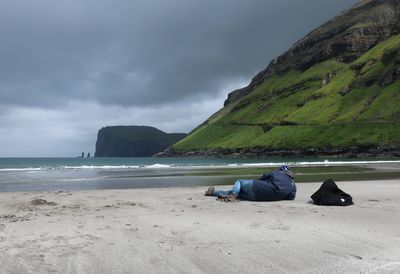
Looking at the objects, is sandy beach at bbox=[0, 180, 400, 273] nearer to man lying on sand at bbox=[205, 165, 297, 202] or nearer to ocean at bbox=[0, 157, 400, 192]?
man lying on sand at bbox=[205, 165, 297, 202]

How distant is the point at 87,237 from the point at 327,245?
221 inches

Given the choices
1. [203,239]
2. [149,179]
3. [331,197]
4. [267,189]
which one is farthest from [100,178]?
[203,239]

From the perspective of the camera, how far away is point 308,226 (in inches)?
425

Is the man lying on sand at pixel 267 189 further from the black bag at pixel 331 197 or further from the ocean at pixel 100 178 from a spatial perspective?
the ocean at pixel 100 178

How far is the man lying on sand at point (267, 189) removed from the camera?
55.9 feet

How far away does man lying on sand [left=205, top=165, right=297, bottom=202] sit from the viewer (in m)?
17.0

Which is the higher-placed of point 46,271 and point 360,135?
point 360,135

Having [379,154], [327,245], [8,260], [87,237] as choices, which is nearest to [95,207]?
[87,237]

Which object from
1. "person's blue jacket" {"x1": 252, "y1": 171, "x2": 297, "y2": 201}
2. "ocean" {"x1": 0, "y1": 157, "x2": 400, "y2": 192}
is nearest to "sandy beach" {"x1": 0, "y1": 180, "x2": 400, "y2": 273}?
Answer: "person's blue jacket" {"x1": 252, "y1": 171, "x2": 297, "y2": 201}

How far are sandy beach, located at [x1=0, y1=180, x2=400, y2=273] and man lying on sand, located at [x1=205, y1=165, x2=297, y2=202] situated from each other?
6.78 feet

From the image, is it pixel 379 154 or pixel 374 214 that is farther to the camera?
pixel 379 154

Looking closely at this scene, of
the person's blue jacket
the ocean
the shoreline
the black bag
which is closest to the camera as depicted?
the black bag

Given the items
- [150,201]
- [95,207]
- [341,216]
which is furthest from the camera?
[150,201]

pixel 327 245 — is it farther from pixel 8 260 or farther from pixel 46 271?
pixel 8 260
